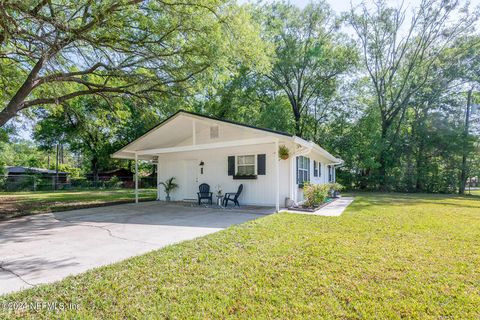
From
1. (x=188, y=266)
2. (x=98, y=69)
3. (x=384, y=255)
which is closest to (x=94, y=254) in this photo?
(x=188, y=266)

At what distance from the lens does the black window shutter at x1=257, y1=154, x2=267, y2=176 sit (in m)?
9.51

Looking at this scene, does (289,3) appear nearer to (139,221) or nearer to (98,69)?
(98,69)

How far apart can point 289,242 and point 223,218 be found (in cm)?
293

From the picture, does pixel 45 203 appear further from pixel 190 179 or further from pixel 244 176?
pixel 244 176

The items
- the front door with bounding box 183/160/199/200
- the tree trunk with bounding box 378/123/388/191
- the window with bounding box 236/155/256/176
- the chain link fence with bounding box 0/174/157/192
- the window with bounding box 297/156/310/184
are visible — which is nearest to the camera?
the window with bounding box 236/155/256/176

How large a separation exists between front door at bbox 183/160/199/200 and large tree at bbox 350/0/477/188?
15380mm

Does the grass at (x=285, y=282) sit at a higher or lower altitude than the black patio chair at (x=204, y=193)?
lower

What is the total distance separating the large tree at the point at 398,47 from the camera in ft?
62.9

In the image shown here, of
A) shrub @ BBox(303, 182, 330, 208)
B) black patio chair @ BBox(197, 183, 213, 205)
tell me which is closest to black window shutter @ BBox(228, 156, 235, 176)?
black patio chair @ BBox(197, 183, 213, 205)

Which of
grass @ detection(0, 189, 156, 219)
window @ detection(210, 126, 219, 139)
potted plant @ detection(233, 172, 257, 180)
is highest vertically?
window @ detection(210, 126, 219, 139)

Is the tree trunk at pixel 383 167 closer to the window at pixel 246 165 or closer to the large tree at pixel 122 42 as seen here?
the window at pixel 246 165

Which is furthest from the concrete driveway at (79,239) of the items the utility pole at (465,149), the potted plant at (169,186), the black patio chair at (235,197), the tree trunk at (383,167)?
the utility pole at (465,149)

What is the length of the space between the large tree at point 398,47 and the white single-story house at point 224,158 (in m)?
13.7

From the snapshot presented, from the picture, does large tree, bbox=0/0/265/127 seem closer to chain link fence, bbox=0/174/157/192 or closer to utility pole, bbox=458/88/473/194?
chain link fence, bbox=0/174/157/192
